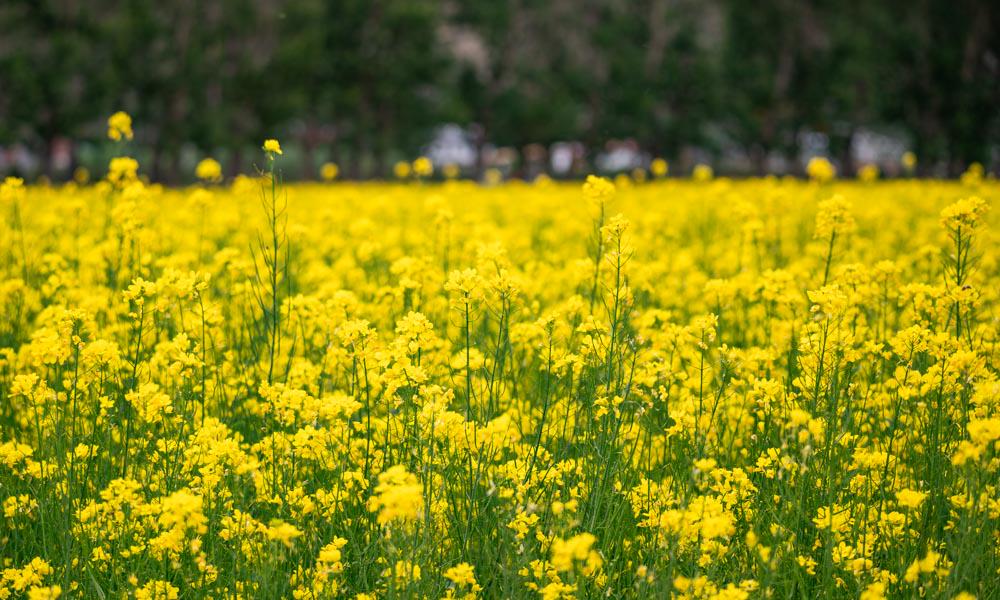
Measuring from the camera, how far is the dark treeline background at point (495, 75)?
2444 centimetres

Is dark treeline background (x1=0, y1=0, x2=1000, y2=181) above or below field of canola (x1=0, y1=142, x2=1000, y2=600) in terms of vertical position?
above

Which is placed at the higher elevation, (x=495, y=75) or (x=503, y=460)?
(x=495, y=75)

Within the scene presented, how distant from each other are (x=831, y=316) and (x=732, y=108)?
29746 millimetres

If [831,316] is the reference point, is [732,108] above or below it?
above

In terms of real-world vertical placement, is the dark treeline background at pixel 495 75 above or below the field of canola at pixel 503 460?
above

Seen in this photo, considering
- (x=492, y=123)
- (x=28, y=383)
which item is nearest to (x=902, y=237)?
(x=28, y=383)

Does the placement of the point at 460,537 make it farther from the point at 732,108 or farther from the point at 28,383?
the point at 732,108

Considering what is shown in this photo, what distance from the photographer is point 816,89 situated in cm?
3281

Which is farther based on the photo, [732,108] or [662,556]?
[732,108]

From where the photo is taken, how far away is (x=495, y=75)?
34.8 metres

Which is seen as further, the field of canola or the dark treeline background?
the dark treeline background

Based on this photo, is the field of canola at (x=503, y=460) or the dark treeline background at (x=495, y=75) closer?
the field of canola at (x=503, y=460)

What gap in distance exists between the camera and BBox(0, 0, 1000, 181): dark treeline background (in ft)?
80.2

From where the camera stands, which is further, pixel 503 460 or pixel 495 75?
pixel 495 75
